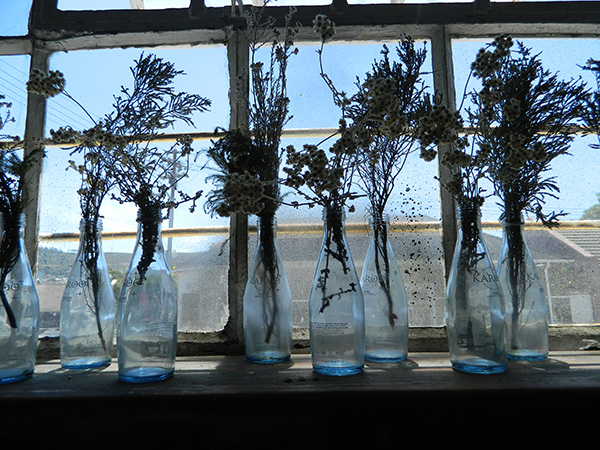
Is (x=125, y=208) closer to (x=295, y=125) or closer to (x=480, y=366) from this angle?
(x=295, y=125)

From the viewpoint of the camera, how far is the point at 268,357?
112cm

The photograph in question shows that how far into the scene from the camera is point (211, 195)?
4.13 feet

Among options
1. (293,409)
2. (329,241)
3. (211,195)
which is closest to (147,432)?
(293,409)

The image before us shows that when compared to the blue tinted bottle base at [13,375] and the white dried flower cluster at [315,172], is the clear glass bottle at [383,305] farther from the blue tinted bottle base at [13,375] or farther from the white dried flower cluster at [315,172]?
the blue tinted bottle base at [13,375]

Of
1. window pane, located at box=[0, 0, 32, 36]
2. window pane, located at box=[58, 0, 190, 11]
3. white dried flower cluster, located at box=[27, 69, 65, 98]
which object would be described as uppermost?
window pane, located at box=[58, 0, 190, 11]

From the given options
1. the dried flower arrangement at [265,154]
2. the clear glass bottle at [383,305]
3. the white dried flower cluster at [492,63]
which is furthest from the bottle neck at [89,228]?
the white dried flower cluster at [492,63]

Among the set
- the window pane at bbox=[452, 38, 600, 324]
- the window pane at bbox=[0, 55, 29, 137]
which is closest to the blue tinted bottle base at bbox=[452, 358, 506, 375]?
the window pane at bbox=[452, 38, 600, 324]

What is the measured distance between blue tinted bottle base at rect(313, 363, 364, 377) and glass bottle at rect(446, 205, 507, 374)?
232mm

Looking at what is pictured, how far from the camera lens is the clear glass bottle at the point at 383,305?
3.54 ft

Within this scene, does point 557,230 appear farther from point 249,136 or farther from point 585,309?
point 249,136

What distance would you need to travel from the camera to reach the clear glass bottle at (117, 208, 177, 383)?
3.07 feet

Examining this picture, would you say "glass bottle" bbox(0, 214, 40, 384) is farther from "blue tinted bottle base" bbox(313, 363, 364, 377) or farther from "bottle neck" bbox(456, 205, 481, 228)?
"bottle neck" bbox(456, 205, 481, 228)

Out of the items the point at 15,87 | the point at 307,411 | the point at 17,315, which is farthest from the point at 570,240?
the point at 15,87

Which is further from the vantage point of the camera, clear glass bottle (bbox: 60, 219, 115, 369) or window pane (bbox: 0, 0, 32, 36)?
window pane (bbox: 0, 0, 32, 36)
